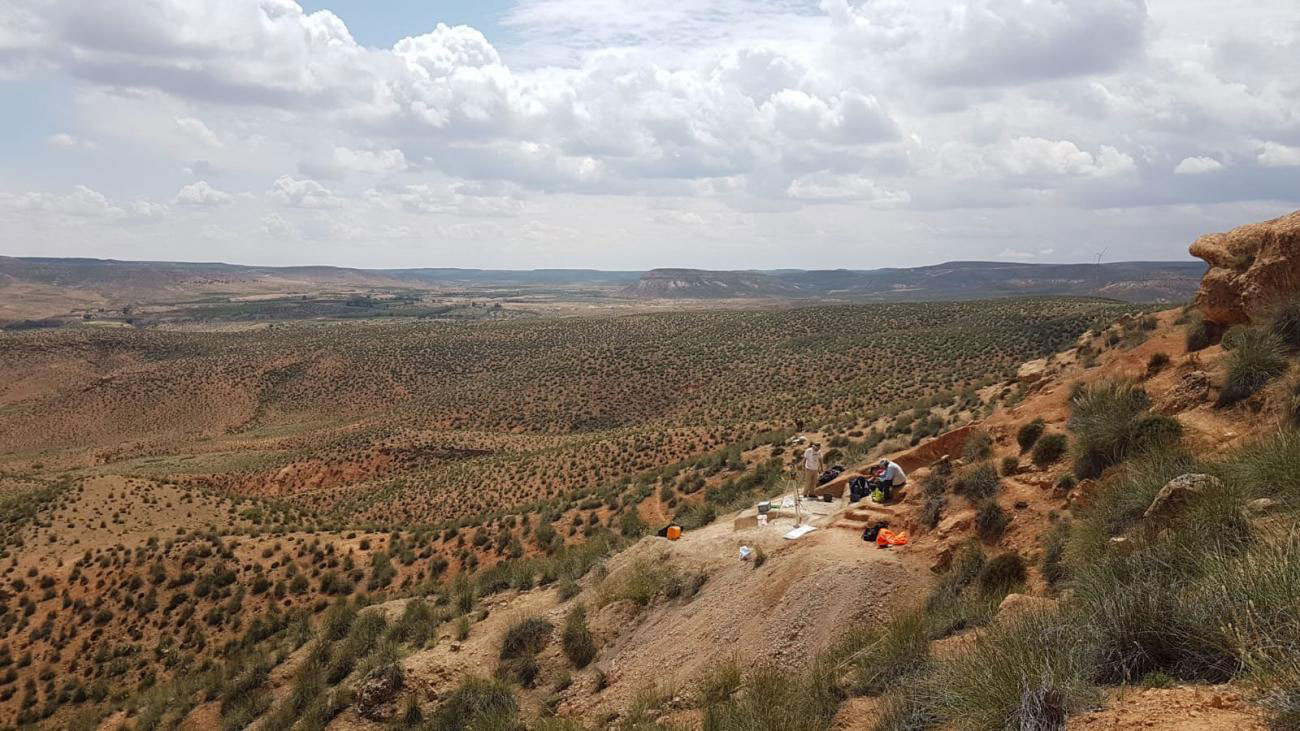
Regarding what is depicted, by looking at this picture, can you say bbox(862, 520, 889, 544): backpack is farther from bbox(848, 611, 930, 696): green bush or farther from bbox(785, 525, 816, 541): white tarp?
bbox(848, 611, 930, 696): green bush

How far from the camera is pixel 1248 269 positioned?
14.2 m

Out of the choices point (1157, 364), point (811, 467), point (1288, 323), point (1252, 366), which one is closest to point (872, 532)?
point (811, 467)

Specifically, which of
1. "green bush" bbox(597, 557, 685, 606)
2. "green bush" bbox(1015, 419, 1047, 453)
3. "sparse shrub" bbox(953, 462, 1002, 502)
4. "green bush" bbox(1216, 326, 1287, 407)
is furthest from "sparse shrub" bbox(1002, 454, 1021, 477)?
"green bush" bbox(597, 557, 685, 606)

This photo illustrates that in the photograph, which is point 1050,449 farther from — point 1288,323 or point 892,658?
point 892,658

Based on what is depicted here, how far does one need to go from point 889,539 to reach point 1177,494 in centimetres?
540

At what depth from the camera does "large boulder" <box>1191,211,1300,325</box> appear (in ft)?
43.4

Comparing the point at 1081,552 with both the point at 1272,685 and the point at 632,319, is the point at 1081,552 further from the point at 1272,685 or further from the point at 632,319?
the point at 632,319

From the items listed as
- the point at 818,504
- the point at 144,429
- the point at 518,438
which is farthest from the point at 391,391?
the point at 818,504

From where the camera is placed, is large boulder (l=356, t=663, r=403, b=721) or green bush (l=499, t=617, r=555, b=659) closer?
large boulder (l=356, t=663, r=403, b=721)

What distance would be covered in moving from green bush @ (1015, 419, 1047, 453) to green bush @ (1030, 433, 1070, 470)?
75 cm

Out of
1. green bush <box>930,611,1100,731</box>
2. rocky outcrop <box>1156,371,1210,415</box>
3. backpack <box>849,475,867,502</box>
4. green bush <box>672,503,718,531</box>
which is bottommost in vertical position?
green bush <box>672,503,718,531</box>

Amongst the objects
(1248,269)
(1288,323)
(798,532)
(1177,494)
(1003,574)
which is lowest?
(798,532)

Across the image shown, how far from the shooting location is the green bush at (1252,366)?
35.4 ft

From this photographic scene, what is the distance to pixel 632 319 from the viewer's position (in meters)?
97.6
